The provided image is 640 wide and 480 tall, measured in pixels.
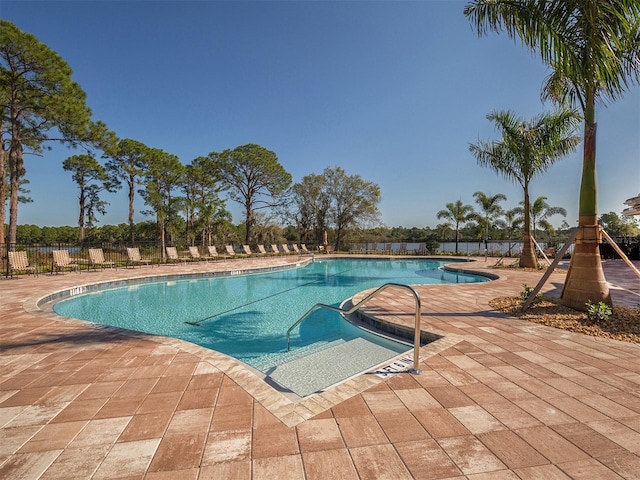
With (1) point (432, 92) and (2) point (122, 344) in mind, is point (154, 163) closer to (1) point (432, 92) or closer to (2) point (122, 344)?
(1) point (432, 92)

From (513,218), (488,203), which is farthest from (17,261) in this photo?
(513,218)

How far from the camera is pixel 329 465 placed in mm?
1518

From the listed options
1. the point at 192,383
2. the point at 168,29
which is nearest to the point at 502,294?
the point at 192,383

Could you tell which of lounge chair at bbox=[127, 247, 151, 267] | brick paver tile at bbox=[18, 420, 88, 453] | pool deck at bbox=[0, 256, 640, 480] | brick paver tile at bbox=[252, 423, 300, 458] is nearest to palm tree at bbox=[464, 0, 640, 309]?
pool deck at bbox=[0, 256, 640, 480]

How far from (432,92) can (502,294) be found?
8420mm

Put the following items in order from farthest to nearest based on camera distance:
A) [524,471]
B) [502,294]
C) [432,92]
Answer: [432,92], [502,294], [524,471]

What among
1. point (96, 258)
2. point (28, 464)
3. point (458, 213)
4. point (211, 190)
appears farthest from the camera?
point (211, 190)

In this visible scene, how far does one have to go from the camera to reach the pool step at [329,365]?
3256 mm

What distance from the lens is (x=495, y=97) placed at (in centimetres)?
972

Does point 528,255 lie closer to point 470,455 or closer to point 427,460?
point 470,455

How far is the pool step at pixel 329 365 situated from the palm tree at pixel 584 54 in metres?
3.42

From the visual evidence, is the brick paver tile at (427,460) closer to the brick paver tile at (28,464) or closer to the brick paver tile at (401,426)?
the brick paver tile at (401,426)

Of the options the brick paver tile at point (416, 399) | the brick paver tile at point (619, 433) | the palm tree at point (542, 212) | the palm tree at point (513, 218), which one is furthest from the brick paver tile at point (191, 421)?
the palm tree at point (513, 218)

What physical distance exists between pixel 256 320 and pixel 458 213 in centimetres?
2230
